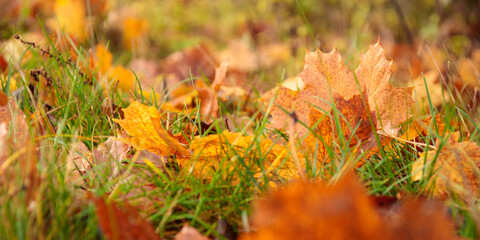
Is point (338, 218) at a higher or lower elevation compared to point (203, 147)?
lower

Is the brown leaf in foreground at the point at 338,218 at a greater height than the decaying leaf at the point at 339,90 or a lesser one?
lesser

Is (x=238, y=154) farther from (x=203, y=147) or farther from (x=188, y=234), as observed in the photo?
(x=188, y=234)

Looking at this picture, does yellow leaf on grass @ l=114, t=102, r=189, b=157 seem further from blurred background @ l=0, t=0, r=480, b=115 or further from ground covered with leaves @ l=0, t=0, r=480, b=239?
blurred background @ l=0, t=0, r=480, b=115

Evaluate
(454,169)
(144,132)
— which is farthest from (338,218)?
(144,132)

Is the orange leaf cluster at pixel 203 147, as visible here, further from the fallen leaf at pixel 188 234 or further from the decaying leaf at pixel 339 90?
the fallen leaf at pixel 188 234

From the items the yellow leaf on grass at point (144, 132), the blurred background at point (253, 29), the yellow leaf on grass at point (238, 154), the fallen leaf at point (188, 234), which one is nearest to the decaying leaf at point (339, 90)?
the yellow leaf on grass at point (238, 154)
